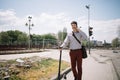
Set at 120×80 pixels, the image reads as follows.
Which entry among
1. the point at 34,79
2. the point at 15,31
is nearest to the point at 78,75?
the point at 34,79

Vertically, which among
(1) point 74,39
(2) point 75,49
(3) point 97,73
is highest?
(1) point 74,39

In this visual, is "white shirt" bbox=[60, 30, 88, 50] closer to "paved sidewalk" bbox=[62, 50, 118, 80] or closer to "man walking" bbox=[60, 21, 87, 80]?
"man walking" bbox=[60, 21, 87, 80]

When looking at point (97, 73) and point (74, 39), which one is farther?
point (97, 73)

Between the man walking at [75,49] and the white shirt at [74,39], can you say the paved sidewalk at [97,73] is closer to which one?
the man walking at [75,49]

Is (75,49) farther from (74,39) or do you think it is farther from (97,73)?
(97,73)

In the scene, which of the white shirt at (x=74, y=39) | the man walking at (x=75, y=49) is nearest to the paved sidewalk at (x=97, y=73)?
the man walking at (x=75, y=49)

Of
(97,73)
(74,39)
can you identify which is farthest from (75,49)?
(97,73)

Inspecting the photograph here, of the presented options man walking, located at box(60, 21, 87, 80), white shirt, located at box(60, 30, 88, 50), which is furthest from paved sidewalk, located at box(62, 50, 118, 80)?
white shirt, located at box(60, 30, 88, 50)

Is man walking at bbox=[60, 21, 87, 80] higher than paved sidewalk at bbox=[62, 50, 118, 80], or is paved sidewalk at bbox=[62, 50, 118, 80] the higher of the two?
man walking at bbox=[60, 21, 87, 80]

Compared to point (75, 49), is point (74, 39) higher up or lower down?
higher up

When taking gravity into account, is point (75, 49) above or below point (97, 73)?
above

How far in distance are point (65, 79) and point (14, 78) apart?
2056 mm

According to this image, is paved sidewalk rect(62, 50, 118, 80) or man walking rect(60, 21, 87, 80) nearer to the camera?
man walking rect(60, 21, 87, 80)

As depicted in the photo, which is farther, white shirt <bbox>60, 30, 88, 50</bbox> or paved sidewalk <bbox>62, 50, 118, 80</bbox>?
paved sidewalk <bbox>62, 50, 118, 80</bbox>
